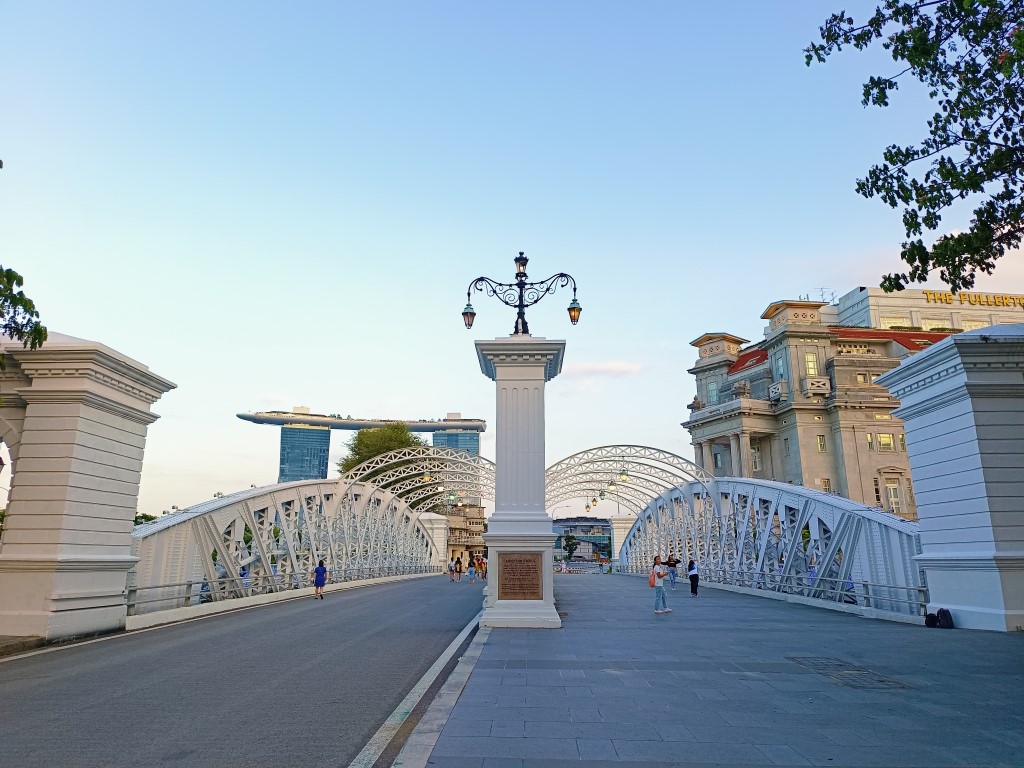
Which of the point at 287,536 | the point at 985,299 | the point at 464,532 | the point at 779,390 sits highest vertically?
the point at 985,299

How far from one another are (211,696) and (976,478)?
1258 cm

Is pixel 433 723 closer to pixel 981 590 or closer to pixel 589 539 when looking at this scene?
pixel 981 590

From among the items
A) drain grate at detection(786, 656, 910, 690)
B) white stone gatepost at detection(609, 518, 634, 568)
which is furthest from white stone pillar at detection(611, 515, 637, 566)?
drain grate at detection(786, 656, 910, 690)

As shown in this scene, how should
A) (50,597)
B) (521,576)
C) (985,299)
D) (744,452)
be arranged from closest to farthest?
(50,597), (521,576), (744,452), (985,299)

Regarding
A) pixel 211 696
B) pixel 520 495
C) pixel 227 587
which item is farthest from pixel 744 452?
pixel 211 696

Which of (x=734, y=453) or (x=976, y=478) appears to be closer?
(x=976, y=478)

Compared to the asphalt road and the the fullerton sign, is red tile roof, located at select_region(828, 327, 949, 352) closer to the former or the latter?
the the fullerton sign

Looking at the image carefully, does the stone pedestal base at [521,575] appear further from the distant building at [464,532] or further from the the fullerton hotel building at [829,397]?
the distant building at [464,532]

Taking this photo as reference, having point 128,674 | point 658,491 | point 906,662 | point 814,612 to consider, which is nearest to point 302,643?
point 128,674

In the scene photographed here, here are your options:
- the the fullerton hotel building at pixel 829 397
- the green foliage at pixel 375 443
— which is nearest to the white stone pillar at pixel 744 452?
the the fullerton hotel building at pixel 829 397

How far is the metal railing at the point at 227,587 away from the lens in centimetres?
1385

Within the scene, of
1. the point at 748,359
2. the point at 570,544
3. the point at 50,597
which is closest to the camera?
the point at 50,597

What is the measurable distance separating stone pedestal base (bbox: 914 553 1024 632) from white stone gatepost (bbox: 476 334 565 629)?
730cm

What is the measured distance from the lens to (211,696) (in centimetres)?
677
